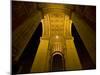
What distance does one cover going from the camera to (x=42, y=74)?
2156mm

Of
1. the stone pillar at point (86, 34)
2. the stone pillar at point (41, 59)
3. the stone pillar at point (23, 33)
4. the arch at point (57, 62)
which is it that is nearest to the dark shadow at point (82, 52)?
the stone pillar at point (86, 34)

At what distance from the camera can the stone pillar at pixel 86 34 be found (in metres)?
2.28

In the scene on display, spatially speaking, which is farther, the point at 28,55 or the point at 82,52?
the point at 82,52

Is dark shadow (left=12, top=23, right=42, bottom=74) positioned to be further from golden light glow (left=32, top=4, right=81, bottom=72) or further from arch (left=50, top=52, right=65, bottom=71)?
arch (left=50, top=52, right=65, bottom=71)

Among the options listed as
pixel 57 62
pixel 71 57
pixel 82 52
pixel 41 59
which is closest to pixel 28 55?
pixel 41 59

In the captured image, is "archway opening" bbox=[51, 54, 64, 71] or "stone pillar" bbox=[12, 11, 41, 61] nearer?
"stone pillar" bbox=[12, 11, 41, 61]

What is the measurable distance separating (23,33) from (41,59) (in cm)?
38

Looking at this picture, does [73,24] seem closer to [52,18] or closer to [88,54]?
[52,18]

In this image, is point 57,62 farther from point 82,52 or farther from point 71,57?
point 82,52

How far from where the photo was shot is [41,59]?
2156 millimetres

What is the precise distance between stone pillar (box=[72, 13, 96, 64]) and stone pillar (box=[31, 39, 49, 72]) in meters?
0.46

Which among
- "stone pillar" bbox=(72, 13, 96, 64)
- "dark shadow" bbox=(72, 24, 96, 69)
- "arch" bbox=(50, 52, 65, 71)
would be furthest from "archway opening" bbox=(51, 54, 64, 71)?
"stone pillar" bbox=(72, 13, 96, 64)

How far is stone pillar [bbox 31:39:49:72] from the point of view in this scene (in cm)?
213

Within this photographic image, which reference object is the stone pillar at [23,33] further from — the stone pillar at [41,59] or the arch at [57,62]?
the arch at [57,62]
